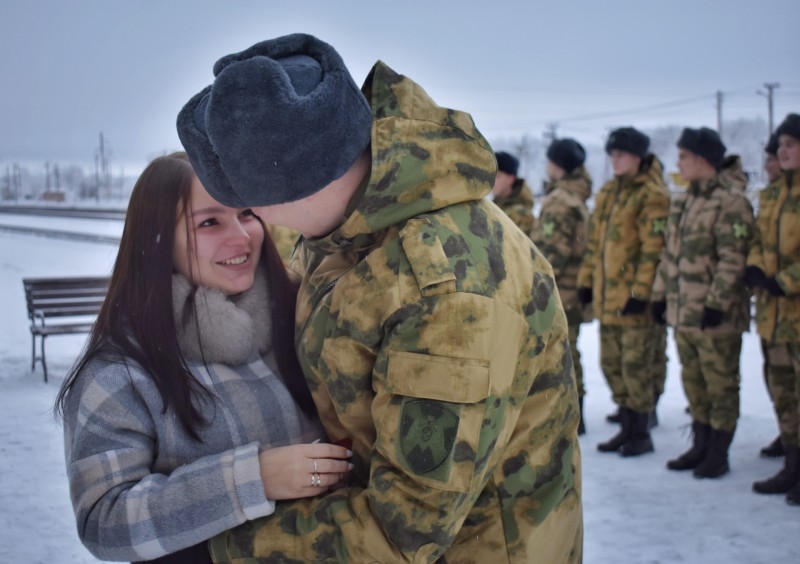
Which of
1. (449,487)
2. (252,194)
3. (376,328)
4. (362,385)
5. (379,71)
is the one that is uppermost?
(379,71)

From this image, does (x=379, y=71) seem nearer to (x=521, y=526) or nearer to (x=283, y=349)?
(x=283, y=349)

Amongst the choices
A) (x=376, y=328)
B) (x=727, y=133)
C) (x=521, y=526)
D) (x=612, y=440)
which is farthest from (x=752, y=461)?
(x=727, y=133)

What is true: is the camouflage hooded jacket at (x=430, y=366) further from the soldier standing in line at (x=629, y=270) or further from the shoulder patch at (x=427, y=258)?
the soldier standing in line at (x=629, y=270)

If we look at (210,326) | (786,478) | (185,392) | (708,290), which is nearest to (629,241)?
(708,290)

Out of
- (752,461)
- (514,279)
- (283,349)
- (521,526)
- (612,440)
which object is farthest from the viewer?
(612,440)

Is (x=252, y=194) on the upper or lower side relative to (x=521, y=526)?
upper

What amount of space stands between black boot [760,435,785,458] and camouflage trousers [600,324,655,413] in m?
0.78

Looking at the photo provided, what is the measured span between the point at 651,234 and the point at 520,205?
1.22 meters

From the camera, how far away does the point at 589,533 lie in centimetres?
398

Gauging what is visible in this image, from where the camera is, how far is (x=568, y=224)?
5.95 meters

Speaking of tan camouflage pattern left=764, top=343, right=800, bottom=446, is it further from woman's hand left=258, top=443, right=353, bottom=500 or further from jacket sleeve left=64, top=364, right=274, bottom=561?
jacket sleeve left=64, top=364, right=274, bottom=561

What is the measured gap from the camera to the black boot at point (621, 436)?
17.8 feet

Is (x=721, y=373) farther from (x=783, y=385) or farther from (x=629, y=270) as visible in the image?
(x=629, y=270)

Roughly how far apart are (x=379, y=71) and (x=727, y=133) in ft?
252
